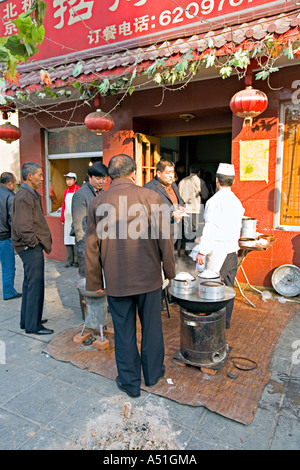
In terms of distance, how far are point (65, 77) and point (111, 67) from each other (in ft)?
3.22

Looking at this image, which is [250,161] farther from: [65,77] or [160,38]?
[65,77]

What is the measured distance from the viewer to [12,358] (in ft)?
12.3

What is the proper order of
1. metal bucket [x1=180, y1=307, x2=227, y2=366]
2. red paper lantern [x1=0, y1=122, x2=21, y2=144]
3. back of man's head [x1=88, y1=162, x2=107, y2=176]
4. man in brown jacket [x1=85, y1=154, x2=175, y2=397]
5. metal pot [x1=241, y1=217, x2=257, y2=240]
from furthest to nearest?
1. red paper lantern [x1=0, y1=122, x2=21, y2=144]
2. metal pot [x1=241, y1=217, x2=257, y2=240]
3. back of man's head [x1=88, y1=162, x2=107, y2=176]
4. metal bucket [x1=180, y1=307, x2=227, y2=366]
5. man in brown jacket [x1=85, y1=154, x2=175, y2=397]

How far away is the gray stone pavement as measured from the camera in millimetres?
2480

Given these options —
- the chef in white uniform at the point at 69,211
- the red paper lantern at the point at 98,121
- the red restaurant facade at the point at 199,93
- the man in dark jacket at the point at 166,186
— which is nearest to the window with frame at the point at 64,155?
the red restaurant facade at the point at 199,93

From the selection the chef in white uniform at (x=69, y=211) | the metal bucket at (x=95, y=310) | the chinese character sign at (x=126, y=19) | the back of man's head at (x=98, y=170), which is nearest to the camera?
the metal bucket at (x=95, y=310)

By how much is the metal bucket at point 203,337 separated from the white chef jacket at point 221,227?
33.9 inches

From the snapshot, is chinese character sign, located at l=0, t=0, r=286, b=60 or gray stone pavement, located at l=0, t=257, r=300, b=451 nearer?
gray stone pavement, located at l=0, t=257, r=300, b=451

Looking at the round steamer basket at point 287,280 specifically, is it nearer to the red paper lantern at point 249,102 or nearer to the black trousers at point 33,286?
the red paper lantern at point 249,102

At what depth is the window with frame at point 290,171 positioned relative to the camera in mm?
5527

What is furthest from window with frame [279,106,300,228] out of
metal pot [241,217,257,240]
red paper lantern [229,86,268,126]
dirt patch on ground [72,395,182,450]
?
dirt patch on ground [72,395,182,450]

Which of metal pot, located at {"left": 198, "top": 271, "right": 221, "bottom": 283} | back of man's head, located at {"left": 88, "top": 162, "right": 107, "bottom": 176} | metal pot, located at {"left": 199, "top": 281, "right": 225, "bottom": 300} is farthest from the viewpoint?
back of man's head, located at {"left": 88, "top": 162, "right": 107, "bottom": 176}

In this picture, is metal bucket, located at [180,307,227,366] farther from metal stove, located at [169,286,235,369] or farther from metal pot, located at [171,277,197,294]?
metal pot, located at [171,277,197,294]

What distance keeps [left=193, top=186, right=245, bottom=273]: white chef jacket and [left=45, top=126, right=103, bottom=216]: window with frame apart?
4.33 metres
